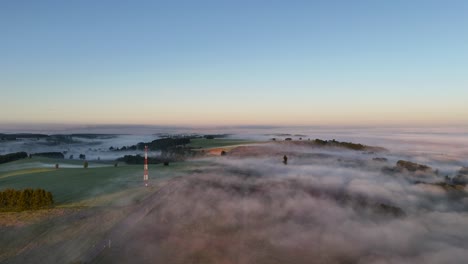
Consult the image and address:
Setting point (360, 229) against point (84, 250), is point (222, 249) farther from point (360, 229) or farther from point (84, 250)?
point (360, 229)

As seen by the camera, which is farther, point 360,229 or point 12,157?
point 12,157

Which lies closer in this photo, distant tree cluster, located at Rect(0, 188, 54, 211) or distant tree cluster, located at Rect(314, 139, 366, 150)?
distant tree cluster, located at Rect(0, 188, 54, 211)

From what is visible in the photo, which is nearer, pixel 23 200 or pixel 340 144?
pixel 23 200

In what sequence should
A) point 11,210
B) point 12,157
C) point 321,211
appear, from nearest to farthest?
point 11,210, point 321,211, point 12,157

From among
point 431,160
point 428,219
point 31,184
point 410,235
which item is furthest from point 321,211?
point 431,160

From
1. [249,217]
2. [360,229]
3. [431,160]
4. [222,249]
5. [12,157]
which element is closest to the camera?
[222,249]

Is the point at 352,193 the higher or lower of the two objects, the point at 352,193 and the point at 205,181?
the lower

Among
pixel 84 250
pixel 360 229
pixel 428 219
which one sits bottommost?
pixel 428 219

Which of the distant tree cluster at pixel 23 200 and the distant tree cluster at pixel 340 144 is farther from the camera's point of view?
the distant tree cluster at pixel 340 144
